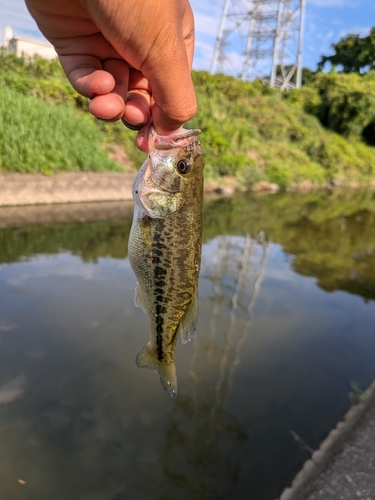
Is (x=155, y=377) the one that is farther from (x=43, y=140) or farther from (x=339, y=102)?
(x=339, y=102)

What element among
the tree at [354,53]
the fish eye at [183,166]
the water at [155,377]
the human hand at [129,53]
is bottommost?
the water at [155,377]

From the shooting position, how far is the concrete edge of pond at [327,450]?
3.07 meters

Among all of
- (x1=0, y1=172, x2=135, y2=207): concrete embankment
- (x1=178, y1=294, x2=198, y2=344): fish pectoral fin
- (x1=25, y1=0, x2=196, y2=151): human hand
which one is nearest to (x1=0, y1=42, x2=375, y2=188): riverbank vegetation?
(x1=0, y1=172, x2=135, y2=207): concrete embankment

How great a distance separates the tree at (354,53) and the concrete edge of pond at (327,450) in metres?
51.1

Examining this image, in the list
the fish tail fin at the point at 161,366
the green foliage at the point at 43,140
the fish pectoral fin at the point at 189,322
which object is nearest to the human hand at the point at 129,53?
the fish pectoral fin at the point at 189,322

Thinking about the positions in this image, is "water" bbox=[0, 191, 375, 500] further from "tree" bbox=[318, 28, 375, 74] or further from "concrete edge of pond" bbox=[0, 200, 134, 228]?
"tree" bbox=[318, 28, 375, 74]

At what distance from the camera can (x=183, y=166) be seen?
6.54ft

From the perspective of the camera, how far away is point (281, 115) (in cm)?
2738

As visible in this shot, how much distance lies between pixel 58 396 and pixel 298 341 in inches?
126

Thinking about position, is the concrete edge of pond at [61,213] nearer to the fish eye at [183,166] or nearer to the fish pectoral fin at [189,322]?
the fish pectoral fin at [189,322]

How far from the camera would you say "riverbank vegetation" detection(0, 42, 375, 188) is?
36.8 ft

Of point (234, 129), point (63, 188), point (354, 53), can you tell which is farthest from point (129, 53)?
point (354, 53)

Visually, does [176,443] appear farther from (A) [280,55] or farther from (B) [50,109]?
(A) [280,55]

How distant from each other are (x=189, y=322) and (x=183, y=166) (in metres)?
0.84
